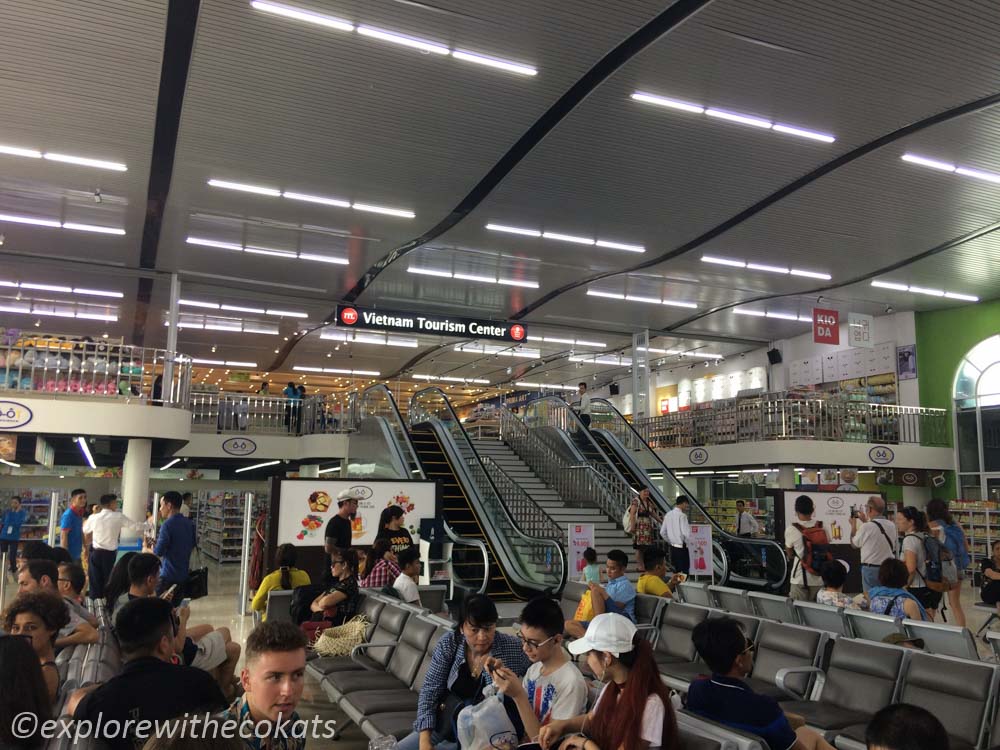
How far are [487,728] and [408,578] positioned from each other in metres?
3.59

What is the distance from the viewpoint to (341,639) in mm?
5672

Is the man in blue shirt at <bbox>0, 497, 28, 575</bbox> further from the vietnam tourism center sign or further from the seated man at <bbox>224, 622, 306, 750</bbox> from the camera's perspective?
Result: the seated man at <bbox>224, 622, 306, 750</bbox>

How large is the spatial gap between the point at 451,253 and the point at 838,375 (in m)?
11.5

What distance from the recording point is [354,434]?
17266mm

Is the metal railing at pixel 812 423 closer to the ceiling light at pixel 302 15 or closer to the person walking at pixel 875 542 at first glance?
the person walking at pixel 875 542

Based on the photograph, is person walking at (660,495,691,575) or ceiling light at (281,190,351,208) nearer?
person walking at (660,495,691,575)

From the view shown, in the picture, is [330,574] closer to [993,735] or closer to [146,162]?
[993,735]

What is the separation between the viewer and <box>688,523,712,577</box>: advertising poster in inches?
414

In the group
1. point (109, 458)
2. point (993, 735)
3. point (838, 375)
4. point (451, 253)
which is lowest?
point (993, 735)

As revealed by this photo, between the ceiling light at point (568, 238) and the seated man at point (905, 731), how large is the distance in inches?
454

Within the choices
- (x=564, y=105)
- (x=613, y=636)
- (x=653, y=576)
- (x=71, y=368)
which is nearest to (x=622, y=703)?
(x=613, y=636)

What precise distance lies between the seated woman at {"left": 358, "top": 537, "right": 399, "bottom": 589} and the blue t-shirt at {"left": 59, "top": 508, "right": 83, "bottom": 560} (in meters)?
6.19

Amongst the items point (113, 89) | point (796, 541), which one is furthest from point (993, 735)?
point (113, 89)

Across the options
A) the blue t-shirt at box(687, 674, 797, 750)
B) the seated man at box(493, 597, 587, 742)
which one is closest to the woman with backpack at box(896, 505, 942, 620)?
the blue t-shirt at box(687, 674, 797, 750)
